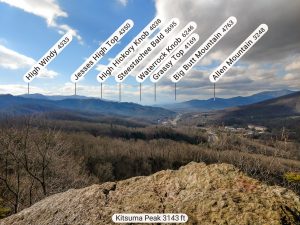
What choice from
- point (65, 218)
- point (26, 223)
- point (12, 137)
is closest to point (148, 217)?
point (65, 218)

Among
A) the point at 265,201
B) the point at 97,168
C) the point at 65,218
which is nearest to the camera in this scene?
the point at 265,201

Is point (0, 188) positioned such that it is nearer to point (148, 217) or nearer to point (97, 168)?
point (148, 217)

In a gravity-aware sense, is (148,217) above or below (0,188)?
above

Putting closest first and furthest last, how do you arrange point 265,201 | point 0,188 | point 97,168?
1. point 265,201
2. point 0,188
3. point 97,168

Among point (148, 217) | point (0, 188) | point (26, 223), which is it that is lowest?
point (0, 188)

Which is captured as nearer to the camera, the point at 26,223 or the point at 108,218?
the point at 108,218

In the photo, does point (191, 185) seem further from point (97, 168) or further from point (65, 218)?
point (97, 168)
